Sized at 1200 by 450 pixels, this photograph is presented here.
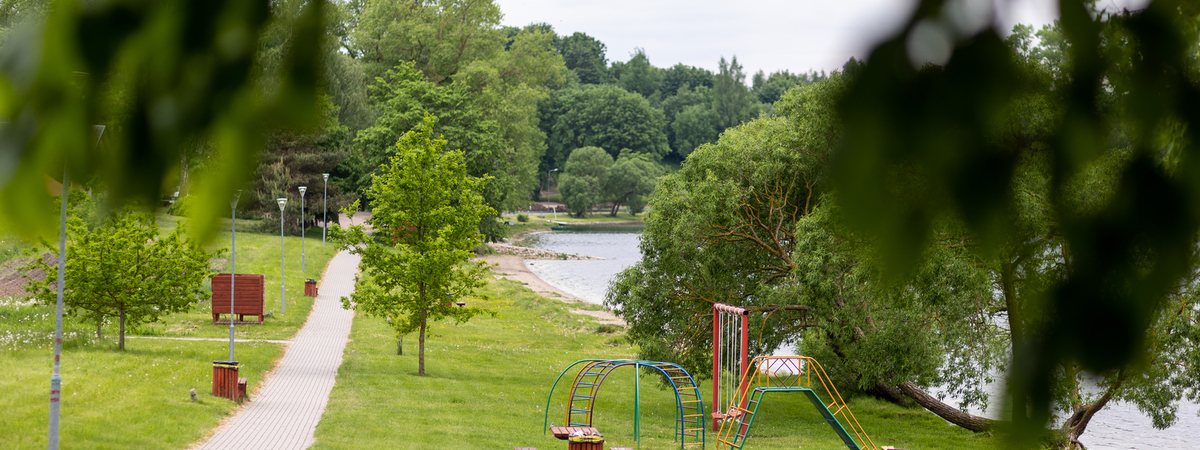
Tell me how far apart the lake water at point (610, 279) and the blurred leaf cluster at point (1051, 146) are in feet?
0.72

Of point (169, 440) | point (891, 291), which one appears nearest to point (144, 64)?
point (891, 291)

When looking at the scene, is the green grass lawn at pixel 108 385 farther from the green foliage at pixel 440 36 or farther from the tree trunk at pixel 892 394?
the green foliage at pixel 440 36

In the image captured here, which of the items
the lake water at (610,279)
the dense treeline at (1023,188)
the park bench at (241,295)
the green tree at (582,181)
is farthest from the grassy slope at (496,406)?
the green tree at (582,181)

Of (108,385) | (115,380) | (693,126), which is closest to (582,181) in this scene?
(115,380)

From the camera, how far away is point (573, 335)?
3338cm

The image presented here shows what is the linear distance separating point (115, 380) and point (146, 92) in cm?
1637

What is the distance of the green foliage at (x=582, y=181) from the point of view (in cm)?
8325

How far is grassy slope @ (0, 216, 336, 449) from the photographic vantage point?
1191 centimetres

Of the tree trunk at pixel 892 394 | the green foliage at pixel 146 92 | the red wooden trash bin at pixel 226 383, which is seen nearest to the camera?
the green foliage at pixel 146 92

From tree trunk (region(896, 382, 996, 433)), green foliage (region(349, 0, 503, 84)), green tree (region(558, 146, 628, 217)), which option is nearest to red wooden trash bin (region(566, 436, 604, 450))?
tree trunk (region(896, 382, 996, 433))

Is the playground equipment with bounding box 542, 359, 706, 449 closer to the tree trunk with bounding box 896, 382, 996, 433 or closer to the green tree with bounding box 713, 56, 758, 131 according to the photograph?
the tree trunk with bounding box 896, 382, 996, 433

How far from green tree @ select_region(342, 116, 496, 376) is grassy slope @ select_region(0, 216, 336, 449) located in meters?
3.27

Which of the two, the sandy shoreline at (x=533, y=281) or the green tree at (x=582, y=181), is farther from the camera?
the green tree at (x=582, y=181)

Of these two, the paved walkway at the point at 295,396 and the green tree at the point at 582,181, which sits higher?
the green tree at the point at 582,181
